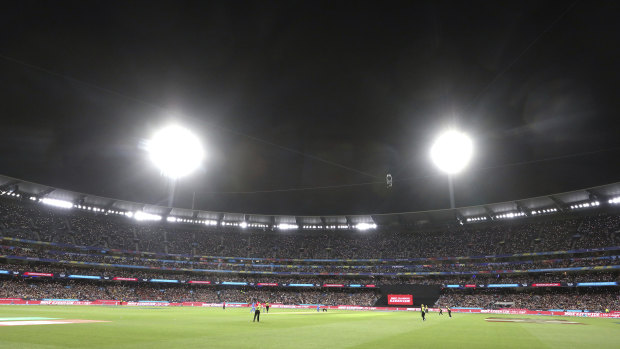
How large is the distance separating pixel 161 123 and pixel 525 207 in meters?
72.8

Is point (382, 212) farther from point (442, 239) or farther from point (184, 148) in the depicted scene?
point (184, 148)

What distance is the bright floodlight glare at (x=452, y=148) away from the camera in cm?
3192

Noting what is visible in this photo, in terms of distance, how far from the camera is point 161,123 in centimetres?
3253

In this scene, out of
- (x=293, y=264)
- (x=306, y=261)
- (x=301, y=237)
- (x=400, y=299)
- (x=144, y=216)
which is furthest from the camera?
(x=301, y=237)

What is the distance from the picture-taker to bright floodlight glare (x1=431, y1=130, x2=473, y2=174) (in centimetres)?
3192

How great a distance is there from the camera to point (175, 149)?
3809 centimetres

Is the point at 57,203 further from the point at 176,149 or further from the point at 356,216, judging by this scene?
the point at 356,216

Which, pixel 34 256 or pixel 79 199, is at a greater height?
pixel 79 199

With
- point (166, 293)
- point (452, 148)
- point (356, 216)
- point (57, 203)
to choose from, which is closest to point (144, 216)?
point (57, 203)

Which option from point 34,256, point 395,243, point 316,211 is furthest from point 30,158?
point 395,243

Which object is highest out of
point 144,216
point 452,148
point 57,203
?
point 57,203

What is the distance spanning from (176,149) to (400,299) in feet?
176

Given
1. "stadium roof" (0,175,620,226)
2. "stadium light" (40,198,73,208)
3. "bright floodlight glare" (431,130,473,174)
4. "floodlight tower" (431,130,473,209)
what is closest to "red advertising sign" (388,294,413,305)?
"stadium roof" (0,175,620,226)

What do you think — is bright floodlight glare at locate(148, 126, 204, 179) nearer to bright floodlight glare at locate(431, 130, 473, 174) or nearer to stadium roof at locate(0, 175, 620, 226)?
bright floodlight glare at locate(431, 130, 473, 174)
